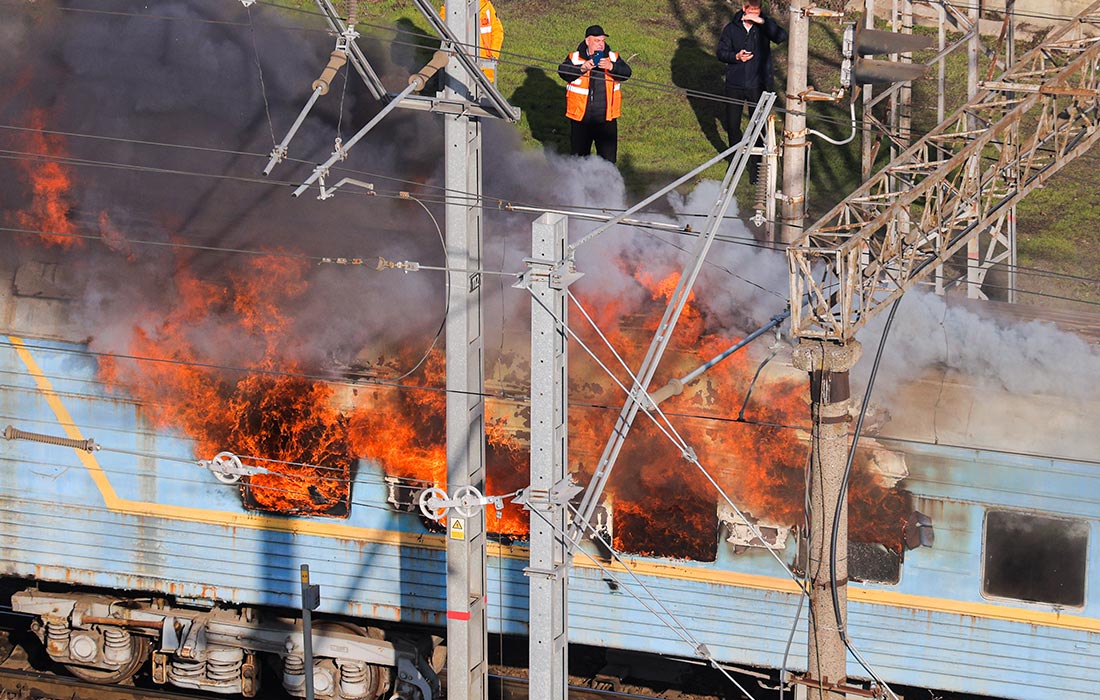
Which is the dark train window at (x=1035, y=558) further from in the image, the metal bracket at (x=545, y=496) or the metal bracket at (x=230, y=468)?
the metal bracket at (x=230, y=468)

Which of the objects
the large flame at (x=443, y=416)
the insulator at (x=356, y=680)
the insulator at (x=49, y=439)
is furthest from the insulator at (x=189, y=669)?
the insulator at (x=49, y=439)

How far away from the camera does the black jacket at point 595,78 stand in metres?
19.2

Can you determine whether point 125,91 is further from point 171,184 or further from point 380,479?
point 380,479

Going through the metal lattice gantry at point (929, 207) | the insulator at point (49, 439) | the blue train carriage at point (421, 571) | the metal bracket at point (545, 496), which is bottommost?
the blue train carriage at point (421, 571)

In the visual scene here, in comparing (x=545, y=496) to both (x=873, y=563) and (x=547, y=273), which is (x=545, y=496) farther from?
(x=873, y=563)

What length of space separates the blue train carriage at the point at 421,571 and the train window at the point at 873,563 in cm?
2

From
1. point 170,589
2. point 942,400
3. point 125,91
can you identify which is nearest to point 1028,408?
point 942,400

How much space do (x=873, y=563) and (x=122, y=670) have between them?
8786mm

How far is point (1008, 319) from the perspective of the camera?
16719mm

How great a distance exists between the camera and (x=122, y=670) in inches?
738

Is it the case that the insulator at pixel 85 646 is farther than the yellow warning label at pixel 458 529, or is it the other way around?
the insulator at pixel 85 646

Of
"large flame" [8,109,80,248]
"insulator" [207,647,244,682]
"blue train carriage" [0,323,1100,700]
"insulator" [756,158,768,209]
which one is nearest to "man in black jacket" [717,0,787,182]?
"insulator" [756,158,768,209]

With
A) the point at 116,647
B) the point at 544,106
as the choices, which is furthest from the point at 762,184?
the point at 116,647

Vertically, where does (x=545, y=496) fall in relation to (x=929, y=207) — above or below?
below
